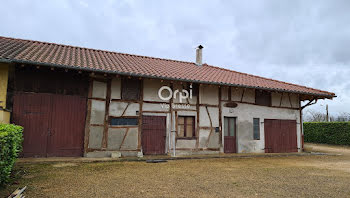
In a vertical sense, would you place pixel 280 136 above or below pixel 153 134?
below

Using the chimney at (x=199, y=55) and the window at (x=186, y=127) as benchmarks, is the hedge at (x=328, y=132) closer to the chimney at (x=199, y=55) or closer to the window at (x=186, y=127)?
the chimney at (x=199, y=55)

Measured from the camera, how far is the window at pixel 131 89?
8391 mm

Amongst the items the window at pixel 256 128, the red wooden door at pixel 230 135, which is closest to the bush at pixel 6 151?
the red wooden door at pixel 230 135

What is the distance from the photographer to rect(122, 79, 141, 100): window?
8.39 m

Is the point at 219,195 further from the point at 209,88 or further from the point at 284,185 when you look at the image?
the point at 209,88

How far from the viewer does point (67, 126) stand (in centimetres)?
761

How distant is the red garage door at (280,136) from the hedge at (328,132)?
22.3 ft

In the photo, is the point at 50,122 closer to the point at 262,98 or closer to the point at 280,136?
the point at 262,98

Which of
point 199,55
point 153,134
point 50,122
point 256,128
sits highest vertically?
point 199,55

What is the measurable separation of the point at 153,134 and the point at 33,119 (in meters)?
4.04

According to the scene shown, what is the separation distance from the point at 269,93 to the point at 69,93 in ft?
28.5

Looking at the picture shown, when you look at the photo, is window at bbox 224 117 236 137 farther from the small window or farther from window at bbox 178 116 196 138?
the small window

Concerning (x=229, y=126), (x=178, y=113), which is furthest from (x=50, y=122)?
(x=229, y=126)

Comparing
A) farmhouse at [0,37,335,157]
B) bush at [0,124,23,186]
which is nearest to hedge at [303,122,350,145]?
farmhouse at [0,37,335,157]
